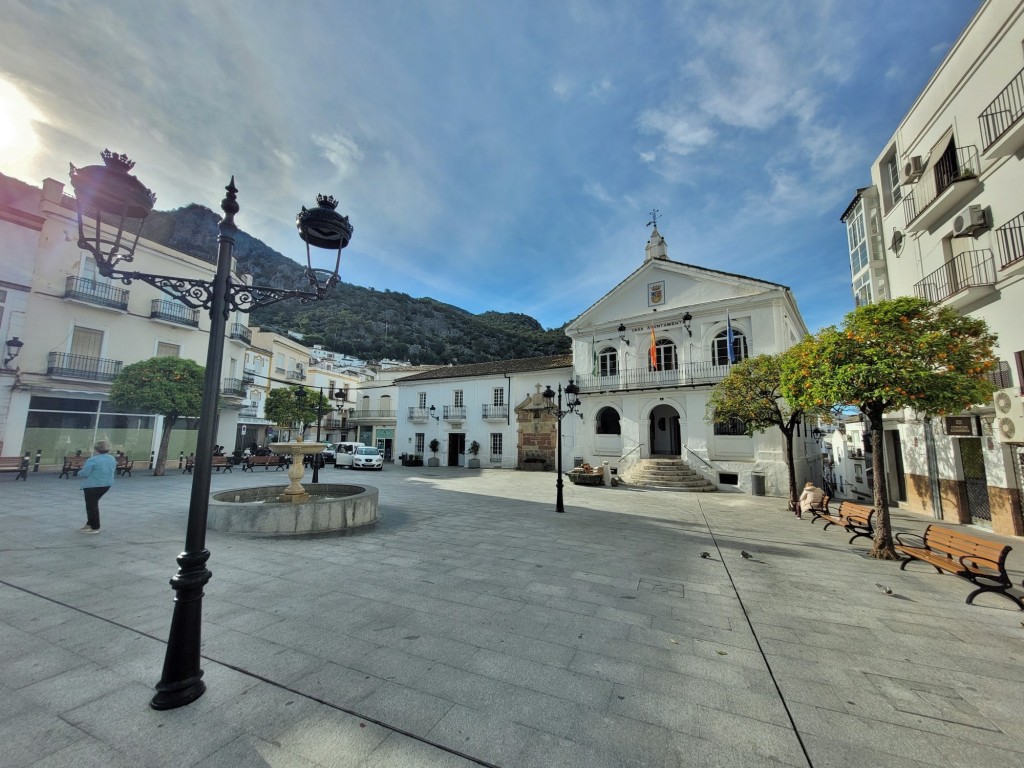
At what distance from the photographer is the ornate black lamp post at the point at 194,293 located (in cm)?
267

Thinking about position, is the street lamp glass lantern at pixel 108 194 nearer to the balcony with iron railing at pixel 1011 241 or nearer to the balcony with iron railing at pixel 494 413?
the balcony with iron railing at pixel 1011 241

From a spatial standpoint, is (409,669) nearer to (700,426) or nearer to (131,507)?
(131,507)

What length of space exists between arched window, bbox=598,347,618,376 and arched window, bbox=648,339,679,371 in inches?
83.7

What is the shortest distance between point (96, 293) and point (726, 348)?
28.4 m

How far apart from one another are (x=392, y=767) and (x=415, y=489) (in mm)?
12814

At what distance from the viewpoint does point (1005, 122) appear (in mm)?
8594

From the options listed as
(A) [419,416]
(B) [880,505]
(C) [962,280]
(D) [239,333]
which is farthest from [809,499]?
(D) [239,333]

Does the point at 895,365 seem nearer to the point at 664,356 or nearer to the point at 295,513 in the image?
the point at 295,513

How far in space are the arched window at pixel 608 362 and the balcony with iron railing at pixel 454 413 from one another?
10224mm

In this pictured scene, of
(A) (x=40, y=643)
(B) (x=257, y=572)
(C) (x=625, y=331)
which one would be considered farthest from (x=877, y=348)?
(C) (x=625, y=331)

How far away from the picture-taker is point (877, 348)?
6.54 meters

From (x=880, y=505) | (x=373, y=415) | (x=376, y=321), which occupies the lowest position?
(x=880, y=505)

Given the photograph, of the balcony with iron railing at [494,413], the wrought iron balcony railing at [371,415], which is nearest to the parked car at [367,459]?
the balcony with iron railing at [494,413]

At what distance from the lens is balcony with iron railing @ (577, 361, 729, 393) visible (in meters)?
18.3
